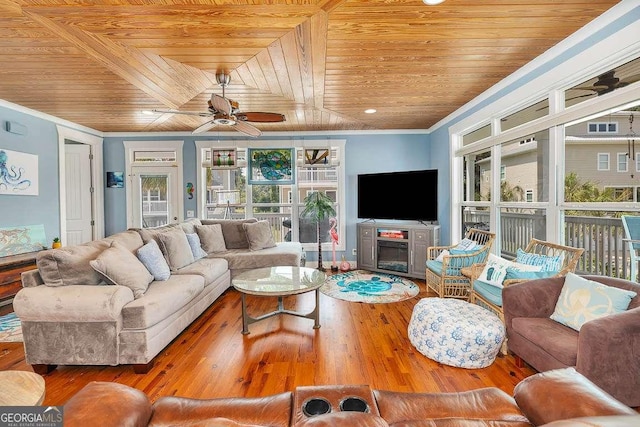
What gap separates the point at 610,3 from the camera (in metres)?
2.02

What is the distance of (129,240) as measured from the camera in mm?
3209

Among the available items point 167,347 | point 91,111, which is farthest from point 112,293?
point 91,111

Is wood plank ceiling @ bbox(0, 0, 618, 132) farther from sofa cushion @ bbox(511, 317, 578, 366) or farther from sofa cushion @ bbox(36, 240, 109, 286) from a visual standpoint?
sofa cushion @ bbox(511, 317, 578, 366)

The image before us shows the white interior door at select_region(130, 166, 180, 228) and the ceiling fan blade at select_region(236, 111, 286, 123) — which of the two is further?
the white interior door at select_region(130, 166, 180, 228)

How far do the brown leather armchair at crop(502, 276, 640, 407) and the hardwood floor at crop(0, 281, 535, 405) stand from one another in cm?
34

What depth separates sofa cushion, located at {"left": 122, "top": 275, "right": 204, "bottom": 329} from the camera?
7.73ft

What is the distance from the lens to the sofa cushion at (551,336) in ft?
6.23

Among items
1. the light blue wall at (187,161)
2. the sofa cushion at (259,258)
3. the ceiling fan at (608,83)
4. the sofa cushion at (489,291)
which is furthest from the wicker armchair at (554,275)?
the sofa cushion at (259,258)

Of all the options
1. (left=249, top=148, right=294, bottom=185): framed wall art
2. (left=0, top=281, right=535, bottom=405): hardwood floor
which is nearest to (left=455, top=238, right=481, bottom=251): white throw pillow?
(left=0, top=281, right=535, bottom=405): hardwood floor

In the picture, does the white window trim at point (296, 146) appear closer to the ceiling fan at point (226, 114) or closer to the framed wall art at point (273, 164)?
the framed wall art at point (273, 164)

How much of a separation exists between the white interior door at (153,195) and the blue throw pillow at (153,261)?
2.82 metres

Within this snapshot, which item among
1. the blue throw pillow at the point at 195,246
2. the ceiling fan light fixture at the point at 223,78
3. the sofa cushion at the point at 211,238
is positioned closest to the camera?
the ceiling fan light fixture at the point at 223,78

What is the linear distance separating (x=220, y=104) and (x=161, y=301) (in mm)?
1817

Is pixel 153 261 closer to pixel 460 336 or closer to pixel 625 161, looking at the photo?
pixel 460 336
